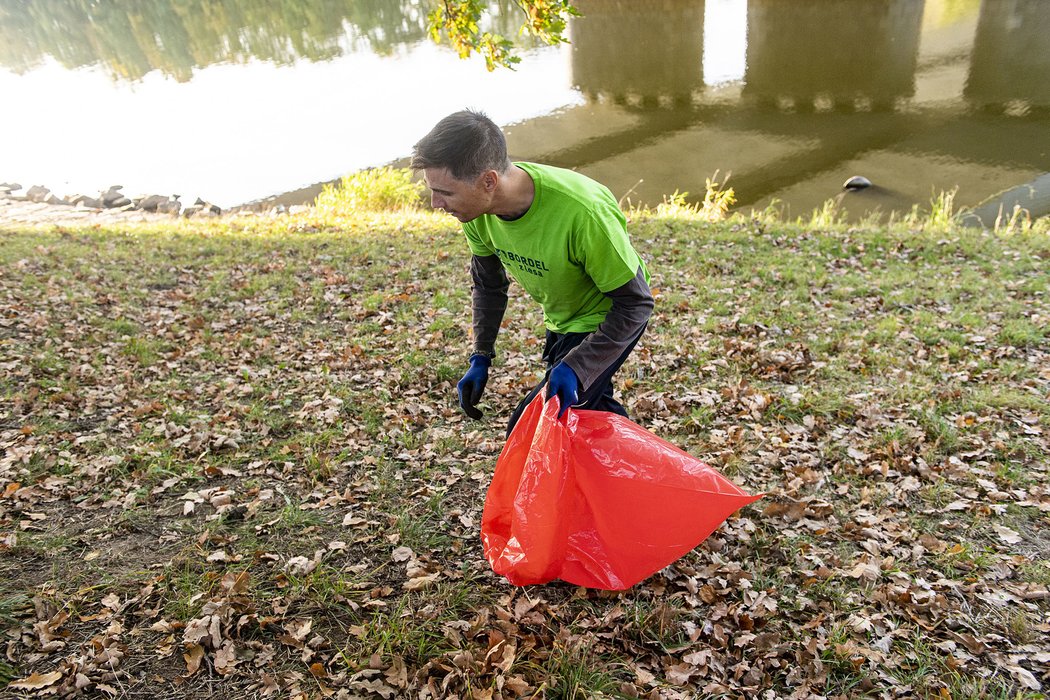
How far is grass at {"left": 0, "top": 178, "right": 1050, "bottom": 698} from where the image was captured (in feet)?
9.10

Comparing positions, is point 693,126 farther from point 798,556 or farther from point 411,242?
point 798,556

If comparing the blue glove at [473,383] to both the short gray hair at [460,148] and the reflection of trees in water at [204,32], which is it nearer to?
the short gray hair at [460,148]

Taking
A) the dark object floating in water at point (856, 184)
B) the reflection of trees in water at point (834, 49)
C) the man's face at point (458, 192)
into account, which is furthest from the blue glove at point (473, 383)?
the reflection of trees in water at point (834, 49)

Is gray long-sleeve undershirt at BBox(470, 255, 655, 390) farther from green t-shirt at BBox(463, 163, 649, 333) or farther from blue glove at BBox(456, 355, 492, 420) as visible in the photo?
blue glove at BBox(456, 355, 492, 420)

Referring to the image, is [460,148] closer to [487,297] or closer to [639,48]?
[487,297]

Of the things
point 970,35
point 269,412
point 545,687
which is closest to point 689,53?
point 970,35

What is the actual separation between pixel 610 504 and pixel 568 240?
121 cm

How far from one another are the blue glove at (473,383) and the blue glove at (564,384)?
66cm

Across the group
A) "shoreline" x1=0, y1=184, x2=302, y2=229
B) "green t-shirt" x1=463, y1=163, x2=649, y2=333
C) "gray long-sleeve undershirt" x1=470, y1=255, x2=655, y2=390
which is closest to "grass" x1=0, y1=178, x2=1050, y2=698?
"gray long-sleeve undershirt" x1=470, y1=255, x2=655, y2=390

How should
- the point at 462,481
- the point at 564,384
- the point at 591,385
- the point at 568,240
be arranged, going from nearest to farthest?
1. the point at 568,240
2. the point at 564,384
3. the point at 591,385
4. the point at 462,481

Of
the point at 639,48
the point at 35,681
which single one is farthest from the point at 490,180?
the point at 639,48

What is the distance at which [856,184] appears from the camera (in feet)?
46.2

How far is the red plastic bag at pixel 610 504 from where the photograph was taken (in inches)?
111

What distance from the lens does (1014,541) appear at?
11.3 ft
